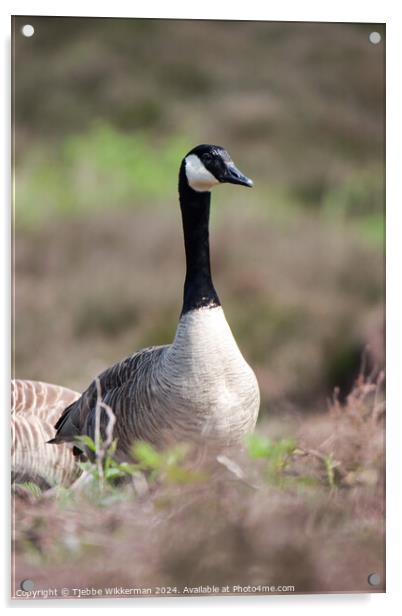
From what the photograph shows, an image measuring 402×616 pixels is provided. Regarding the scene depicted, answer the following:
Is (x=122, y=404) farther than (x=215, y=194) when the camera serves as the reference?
No

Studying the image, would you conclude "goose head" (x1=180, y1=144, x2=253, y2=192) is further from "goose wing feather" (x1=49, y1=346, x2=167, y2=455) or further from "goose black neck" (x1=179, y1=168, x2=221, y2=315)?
"goose wing feather" (x1=49, y1=346, x2=167, y2=455)

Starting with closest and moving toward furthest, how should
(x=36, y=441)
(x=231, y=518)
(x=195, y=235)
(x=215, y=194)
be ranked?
1. (x=231, y=518)
2. (x=195, y=235)
3. (x=36, y=441)
4. (x=215, y=194)

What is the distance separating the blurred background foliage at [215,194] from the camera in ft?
13.8

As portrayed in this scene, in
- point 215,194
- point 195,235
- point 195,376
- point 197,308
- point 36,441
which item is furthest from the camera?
point 215,194

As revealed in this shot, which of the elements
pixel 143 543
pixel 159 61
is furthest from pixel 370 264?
pixel 143 543

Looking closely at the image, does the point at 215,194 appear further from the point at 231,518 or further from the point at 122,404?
the point at 231,518

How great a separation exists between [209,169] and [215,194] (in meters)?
0.78

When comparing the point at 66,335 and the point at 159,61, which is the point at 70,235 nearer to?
the point at 66,335

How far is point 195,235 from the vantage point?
417 cm

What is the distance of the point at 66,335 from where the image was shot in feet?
15.7

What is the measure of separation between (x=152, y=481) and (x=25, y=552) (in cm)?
60

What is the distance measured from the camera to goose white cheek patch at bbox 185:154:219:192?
398 centimetres

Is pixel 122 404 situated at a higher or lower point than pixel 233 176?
lower

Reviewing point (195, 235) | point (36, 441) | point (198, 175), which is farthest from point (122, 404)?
point (198, 175)
